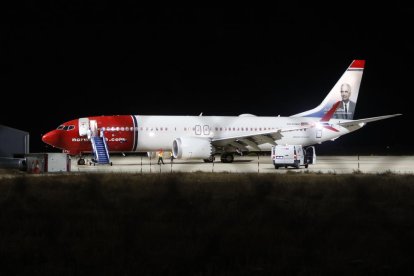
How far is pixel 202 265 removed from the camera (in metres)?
9.03

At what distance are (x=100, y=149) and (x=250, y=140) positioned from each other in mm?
11104

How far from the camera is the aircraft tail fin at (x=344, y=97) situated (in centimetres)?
5256

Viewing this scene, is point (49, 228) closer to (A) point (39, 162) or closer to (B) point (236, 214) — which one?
(B) point (236, 214)

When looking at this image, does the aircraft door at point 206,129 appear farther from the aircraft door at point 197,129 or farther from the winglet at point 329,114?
the winglet at point 329,114

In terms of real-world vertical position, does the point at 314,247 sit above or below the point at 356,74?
below

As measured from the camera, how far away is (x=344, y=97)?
2101 inches

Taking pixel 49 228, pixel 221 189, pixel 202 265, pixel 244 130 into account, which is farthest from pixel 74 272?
pixel 244 130

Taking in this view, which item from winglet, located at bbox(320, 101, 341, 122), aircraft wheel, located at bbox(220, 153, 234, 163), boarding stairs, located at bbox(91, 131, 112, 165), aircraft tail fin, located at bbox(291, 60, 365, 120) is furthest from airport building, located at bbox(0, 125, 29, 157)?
winglet, located at bbox(320, 101, 341, 122)

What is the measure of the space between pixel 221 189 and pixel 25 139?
1148 inches

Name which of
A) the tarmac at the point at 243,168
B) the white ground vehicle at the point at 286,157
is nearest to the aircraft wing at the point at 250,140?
the tarmac at the point at 243,168

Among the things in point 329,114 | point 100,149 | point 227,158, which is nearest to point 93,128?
point 100,149

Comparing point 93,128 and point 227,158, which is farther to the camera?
point 227,158

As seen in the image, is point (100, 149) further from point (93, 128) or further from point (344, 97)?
point (344, 97)

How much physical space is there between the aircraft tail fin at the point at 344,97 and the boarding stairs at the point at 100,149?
1911cm
